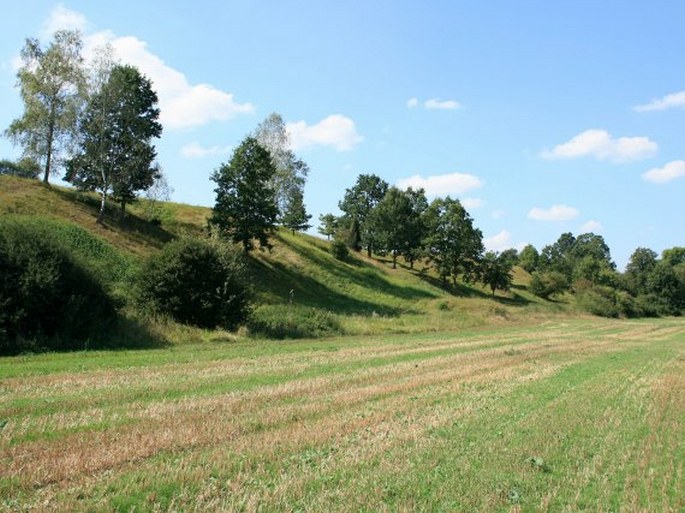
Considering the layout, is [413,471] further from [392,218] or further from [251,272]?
[392,218]

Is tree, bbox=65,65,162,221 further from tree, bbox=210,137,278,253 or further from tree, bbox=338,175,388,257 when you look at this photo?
tree, bbox=338,175,388,257

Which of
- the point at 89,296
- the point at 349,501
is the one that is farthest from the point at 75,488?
the point at 89,296

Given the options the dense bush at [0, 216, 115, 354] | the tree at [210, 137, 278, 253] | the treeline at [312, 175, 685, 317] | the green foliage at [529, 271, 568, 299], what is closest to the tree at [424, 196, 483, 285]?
the treeline at [312, 175, 685, 317]

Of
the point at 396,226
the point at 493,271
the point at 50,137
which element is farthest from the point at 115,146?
the point at 493,271

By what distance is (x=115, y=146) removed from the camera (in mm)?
47906

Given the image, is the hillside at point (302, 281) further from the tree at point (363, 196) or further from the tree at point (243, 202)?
the tree at point (363, 196)

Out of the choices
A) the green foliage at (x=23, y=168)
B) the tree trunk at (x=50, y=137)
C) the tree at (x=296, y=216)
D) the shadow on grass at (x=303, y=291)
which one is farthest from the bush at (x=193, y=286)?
the tree at (x=296, y=216)

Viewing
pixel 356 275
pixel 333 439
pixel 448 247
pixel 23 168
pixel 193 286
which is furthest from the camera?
pixel 448 247

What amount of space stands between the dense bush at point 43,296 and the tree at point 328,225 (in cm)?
7841

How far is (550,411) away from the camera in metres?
10.9

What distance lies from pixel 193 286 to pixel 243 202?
25.6 metres

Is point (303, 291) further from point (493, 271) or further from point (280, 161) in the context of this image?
point (493, 271)

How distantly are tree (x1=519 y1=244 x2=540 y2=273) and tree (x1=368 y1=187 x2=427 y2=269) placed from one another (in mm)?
55147

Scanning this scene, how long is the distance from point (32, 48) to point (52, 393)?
47.5m
